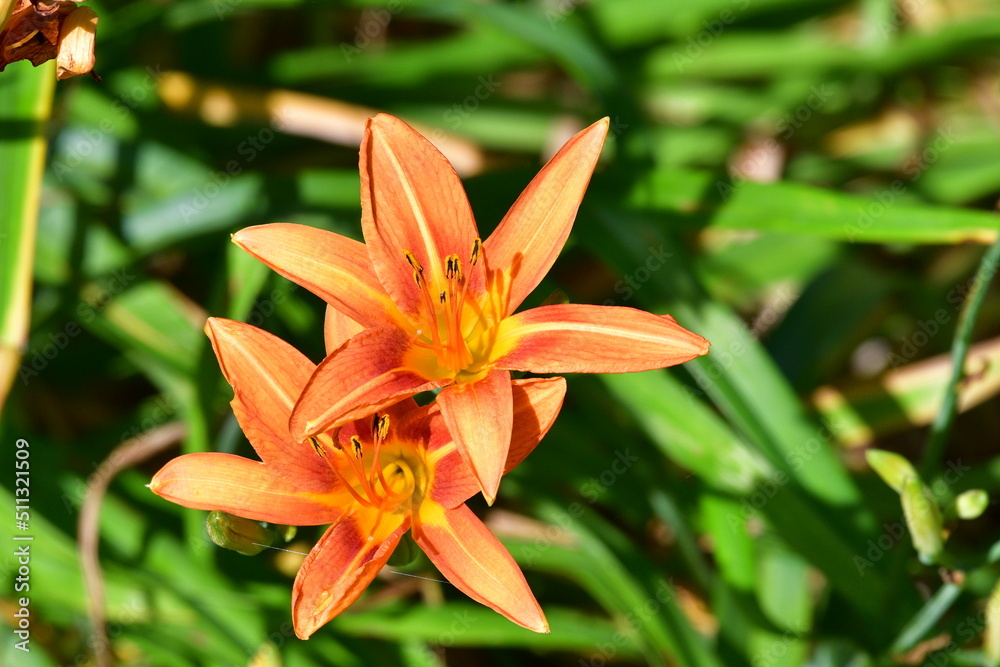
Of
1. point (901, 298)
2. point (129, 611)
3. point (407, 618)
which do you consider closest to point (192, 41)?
point (129, 611)

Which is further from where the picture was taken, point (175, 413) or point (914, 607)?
point (175, 413)

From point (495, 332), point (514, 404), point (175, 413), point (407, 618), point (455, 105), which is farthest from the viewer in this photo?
point (455, 105)

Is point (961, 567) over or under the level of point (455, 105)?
under

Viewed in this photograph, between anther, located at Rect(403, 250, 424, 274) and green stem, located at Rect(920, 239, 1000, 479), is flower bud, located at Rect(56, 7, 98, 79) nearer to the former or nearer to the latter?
anther, located at Rect(403, 250, 424, 274)

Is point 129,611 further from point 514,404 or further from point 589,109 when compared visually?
point 589,109

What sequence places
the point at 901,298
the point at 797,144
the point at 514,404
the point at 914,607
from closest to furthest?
the point at 514,404
the point at 914,607
the point at 901,298
the point at 797,144

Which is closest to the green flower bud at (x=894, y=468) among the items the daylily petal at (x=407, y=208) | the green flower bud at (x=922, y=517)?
the green flower bud at (x=922, y=517)

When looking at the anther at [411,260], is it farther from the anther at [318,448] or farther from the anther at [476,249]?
the anther at [318,448]

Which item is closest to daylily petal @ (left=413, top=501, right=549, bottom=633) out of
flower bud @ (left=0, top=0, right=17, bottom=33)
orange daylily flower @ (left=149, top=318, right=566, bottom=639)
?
orange daylily flower @ (left=149, top=318, right=566, bottom=639)
